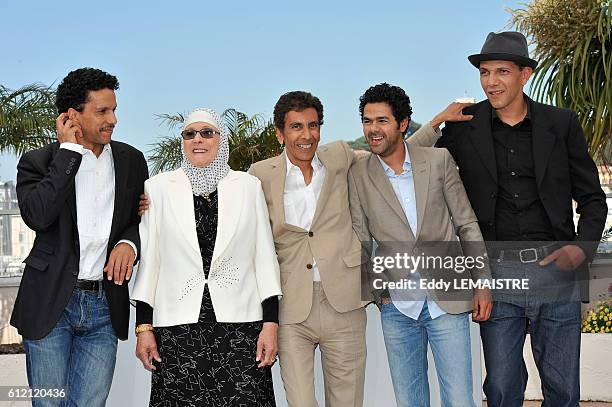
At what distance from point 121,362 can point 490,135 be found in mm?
2555

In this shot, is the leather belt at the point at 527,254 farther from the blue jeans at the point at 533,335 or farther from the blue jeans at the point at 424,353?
the blue jeans at the point at 424,353

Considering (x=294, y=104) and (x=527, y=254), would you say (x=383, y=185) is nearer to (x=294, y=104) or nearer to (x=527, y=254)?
(x=294, y=104)

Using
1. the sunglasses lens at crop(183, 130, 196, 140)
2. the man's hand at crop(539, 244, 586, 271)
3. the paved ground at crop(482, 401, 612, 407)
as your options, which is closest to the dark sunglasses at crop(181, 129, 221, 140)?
the sunglasses lens at crop(183, 130, 196, 140)

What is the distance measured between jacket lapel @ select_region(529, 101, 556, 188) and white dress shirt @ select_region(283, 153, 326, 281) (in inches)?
39.9

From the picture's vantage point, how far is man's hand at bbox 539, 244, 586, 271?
12.0ft

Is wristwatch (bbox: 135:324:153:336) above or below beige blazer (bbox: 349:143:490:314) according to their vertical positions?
below

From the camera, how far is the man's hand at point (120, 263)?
3311 mm

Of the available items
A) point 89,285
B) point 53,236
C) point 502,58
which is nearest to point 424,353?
point 502,58

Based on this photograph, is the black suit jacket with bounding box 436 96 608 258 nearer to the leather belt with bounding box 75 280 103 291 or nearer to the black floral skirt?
the black floral skirt

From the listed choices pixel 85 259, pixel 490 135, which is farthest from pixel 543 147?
pixel 85 259

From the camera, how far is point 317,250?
364cm

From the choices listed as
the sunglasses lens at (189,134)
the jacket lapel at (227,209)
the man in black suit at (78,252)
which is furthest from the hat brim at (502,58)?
the man in black suit at (78,252)

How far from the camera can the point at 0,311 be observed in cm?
933

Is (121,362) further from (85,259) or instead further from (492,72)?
(492,72)
